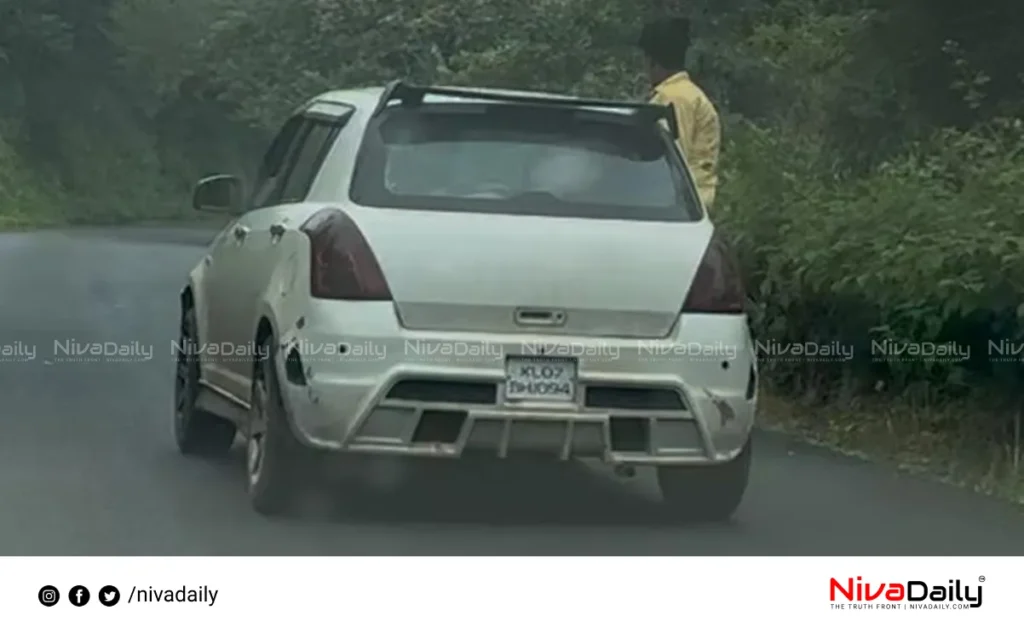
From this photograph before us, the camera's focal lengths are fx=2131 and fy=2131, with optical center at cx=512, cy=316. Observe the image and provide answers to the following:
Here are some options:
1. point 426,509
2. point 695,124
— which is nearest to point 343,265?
point 426,509

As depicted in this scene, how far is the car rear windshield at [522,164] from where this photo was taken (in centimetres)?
664

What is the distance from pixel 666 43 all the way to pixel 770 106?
8.10 m

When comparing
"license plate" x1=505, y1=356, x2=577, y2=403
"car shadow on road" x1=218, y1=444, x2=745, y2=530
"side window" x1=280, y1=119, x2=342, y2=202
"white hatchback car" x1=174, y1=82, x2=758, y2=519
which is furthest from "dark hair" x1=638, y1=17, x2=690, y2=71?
"license plate" x1=505, y1=356, x2=577, y2=403

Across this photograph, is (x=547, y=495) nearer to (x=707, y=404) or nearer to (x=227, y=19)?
(x=707, y=404)

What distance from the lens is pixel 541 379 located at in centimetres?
638

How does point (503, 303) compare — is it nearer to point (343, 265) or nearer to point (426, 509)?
point (343, 265)

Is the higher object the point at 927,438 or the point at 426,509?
the point at 426,509

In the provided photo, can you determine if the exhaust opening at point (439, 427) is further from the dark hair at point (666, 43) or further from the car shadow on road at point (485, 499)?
the dark hair at point (666, 43)

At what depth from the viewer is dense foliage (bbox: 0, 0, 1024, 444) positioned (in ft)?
27.8

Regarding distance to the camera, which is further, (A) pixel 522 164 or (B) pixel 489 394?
(A) pixel 522 164

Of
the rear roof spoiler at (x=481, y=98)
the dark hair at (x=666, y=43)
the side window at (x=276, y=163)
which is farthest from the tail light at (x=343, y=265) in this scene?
the dark hair at (x=666, y=43)
